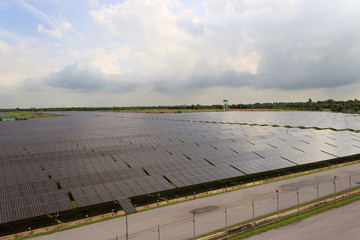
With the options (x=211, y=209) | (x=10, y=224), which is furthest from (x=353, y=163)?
(x=10, y=224)

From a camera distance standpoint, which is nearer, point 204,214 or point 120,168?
point 204,214

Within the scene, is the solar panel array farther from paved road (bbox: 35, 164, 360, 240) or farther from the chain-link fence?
the chain-link fence

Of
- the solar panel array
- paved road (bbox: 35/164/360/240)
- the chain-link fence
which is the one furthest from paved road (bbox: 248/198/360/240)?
the solar panel array

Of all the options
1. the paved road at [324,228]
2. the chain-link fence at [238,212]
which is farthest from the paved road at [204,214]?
the paved road at [324,228]

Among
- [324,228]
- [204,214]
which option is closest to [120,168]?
[204,214]

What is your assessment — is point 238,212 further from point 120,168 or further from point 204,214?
point 120,168

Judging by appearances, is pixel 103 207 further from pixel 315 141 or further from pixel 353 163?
pixel 315 141

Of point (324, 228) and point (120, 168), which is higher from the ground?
point (120, 168)
